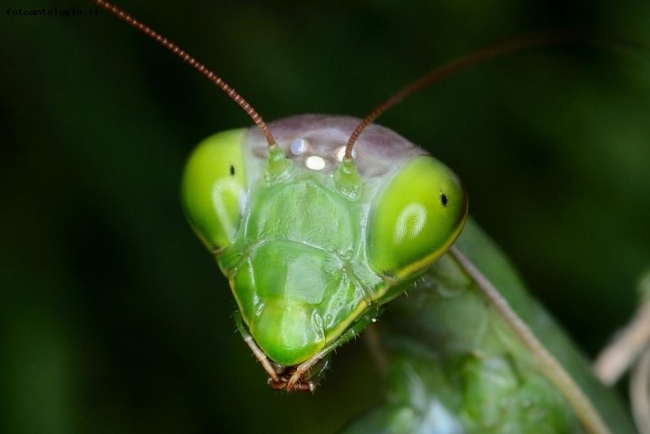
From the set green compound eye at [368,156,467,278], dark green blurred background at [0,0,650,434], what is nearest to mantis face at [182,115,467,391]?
green compound eye at [368,156,467,278]

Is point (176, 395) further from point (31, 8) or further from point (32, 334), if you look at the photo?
point (31, 8)

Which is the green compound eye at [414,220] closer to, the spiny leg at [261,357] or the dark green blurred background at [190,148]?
the spiny leg at [261,357]

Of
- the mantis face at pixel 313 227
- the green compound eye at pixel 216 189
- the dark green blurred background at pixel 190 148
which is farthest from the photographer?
the dark green blurred background at pixel 190 148

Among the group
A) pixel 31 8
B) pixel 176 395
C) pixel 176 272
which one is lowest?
pixel 176 395

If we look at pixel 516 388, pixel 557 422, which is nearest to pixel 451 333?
pixel 516 388

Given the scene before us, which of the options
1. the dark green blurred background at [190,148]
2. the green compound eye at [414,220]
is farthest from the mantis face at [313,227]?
the dark green blurred background at [190,148]

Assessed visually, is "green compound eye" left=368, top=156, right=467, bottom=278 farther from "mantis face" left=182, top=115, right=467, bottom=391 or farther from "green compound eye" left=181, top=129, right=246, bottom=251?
"green compound eye" left=181, top=129, right=246, bottom=251
